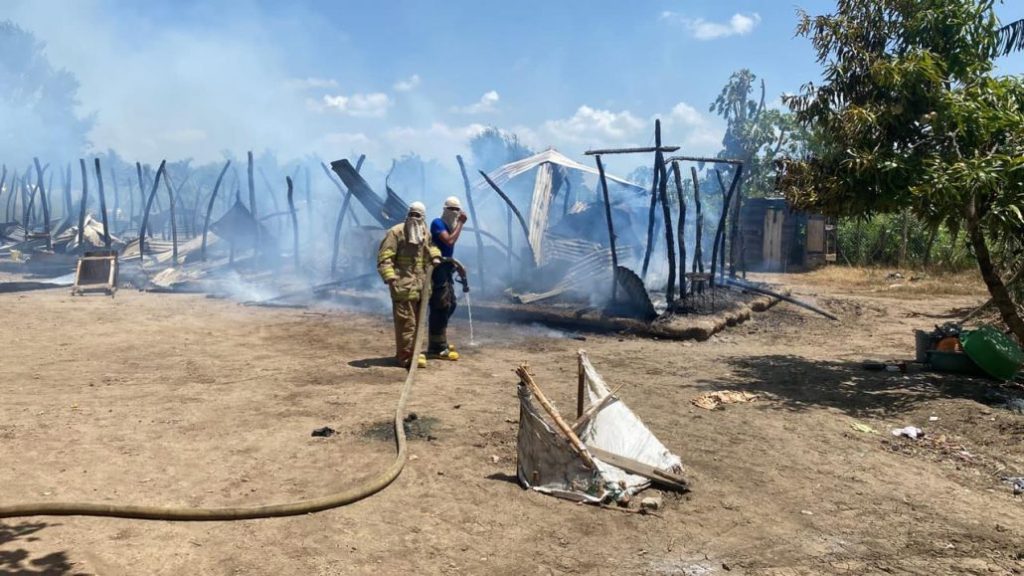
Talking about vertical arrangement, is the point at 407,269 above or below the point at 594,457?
above

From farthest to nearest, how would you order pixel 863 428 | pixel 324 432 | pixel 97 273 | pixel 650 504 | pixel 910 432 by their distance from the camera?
pixel 97 273
pixel 863 428
pixel 910 432
pixel 324 432
pixel 650 504

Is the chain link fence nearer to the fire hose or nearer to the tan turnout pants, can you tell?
the tan turnout pants

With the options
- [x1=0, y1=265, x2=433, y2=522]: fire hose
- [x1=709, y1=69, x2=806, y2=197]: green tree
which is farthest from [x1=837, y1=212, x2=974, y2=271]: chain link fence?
[x1=0, y1=265, x2=433, y2=522]: fire hose

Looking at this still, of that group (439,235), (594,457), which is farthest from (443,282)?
(594,457)

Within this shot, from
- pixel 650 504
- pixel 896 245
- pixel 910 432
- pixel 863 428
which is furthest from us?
pixel 896 245

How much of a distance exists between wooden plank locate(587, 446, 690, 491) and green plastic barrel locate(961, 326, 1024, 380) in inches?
180

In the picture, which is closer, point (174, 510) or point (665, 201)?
point (174, 510)

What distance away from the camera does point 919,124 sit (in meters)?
6.86

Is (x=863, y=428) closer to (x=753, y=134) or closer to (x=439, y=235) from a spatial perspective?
(x=439, y=235)

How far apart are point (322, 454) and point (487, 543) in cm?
172

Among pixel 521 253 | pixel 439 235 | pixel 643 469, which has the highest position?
pixel 439 235

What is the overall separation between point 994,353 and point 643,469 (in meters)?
4.87

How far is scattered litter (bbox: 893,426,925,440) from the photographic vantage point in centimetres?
539

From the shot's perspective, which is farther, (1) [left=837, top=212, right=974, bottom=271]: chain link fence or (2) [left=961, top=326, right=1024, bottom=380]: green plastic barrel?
(1) [left=837, top=212, right=974, bottom=271]: chain link fence
